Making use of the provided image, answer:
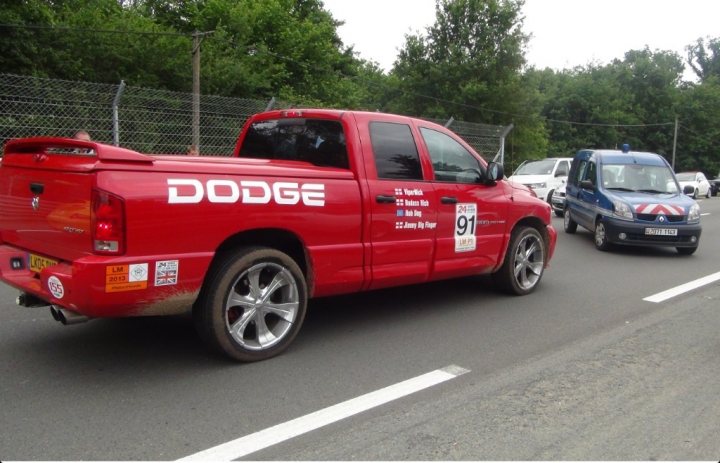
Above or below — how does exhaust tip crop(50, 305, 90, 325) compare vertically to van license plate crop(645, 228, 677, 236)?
below

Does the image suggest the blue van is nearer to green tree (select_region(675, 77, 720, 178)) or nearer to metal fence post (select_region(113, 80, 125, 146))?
metal fence post (select_region(113, 80, 125, 146))

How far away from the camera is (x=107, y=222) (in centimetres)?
352

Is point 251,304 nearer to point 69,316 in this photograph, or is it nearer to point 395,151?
point 69,316

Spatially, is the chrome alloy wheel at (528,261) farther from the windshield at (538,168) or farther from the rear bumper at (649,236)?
the windshield at (538,168)

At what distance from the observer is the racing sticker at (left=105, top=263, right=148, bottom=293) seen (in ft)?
11.6

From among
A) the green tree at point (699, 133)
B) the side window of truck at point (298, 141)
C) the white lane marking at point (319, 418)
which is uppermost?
the green tree at point (699, 133)

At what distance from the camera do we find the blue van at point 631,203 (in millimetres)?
9688

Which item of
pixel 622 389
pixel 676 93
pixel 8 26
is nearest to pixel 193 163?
pixel 622 389

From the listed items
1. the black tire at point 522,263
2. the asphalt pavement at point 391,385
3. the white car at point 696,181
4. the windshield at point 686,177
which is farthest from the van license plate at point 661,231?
the windshield at point 686,177

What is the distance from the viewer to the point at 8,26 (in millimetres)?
13672

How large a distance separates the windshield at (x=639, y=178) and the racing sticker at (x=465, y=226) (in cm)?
590

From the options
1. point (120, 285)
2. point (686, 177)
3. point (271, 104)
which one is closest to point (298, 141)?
point (120, 285)

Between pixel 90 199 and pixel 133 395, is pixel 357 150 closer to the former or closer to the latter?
pixel 90 199

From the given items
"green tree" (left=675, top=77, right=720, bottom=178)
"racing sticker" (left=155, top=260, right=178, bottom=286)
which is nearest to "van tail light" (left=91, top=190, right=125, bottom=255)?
"racing sticker" (left=155, top=260, right=178, bottom=286)
